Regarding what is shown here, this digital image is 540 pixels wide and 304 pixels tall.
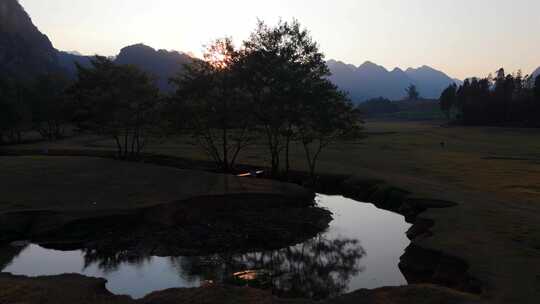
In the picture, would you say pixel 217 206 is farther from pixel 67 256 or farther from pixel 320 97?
pixel 320 97

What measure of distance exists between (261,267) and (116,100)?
48040 mm

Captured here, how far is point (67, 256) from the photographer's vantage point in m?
28.2

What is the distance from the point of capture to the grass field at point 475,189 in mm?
21516

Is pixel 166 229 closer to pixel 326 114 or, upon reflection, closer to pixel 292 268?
pixel 292 268

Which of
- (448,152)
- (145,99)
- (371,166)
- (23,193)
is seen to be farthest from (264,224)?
(448,152)

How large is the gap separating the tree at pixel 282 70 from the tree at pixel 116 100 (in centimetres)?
2180

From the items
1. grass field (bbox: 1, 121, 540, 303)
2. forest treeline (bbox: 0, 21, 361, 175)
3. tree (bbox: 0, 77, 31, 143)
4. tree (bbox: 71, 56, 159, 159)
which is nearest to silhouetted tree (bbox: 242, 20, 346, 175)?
forest treeline (bbox: 0, 21, 361, 175)

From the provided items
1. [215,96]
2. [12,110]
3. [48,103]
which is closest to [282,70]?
[215,96]

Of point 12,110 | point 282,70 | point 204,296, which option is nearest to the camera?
point 204,296

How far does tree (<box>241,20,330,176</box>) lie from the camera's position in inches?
2078

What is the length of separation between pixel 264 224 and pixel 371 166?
95.6ft

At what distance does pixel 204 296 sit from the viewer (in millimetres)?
18438

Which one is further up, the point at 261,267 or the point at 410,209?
the point at 410,209

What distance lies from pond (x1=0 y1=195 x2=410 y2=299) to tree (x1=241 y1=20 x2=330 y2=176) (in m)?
23.2
